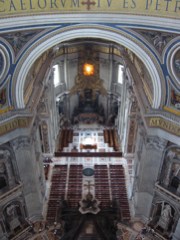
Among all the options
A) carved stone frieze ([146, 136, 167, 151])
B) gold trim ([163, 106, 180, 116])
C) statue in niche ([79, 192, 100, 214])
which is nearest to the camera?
gold trim ([163, 106, 180, 116])

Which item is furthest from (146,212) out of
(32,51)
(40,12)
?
(40,12)

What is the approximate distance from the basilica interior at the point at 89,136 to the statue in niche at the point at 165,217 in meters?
0.06

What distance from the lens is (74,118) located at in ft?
90.8

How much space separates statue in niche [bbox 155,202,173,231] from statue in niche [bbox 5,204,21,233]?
805 centimetres

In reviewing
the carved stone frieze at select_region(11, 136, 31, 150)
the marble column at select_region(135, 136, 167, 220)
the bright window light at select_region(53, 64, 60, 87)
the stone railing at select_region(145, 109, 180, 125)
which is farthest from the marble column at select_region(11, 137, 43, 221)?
the bright window light at select_region(53, 64, 60, 87)

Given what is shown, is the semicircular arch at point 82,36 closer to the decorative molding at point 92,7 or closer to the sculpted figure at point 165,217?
the decorative molding at point 92,7

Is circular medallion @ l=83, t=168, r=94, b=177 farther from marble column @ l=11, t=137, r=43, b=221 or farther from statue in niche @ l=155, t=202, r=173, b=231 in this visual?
statue in niche @ l=155, t=202, r=173, b=231

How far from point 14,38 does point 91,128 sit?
1598cm

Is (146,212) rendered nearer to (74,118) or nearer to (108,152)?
(108,152)

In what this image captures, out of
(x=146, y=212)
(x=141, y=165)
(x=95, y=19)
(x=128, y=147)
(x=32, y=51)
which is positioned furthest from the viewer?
(x=128, y=147)

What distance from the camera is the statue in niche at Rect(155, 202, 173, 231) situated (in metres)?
15.6

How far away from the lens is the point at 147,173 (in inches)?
608

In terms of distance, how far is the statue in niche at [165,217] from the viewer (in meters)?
15.6

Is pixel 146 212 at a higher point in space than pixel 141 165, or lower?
lower
